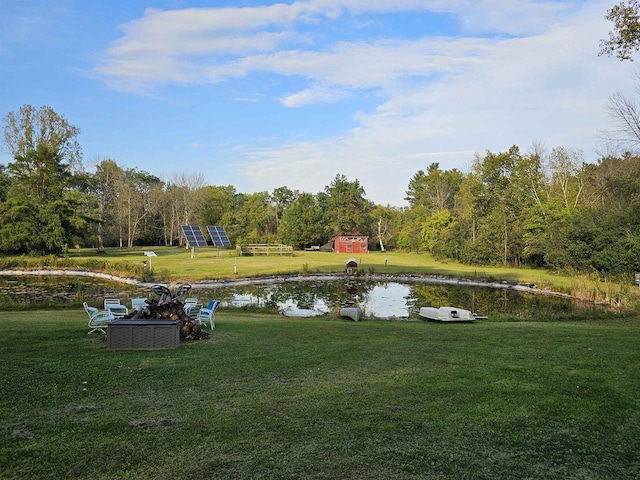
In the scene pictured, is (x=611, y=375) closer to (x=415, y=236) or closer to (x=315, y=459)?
(x=315, y=459)

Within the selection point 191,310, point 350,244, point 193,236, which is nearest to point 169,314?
point 191,310

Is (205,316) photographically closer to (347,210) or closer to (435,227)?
(435,227)

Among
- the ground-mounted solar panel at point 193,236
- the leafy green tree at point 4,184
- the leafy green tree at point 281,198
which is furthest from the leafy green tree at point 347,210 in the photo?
the leafy green tree at point 4,184

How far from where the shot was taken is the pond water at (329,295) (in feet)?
62.0

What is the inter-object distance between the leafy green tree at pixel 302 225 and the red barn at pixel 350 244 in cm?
548

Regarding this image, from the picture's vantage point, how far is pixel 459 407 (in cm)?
462

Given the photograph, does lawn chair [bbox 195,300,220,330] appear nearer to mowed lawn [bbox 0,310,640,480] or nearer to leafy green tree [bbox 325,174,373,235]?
mowed lawn [bbox 0,310,640,480]

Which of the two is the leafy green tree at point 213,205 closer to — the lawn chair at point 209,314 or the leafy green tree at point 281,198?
the leafy green tree at point 281,198

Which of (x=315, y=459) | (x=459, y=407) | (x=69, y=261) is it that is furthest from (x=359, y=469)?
(x=69, y=261)

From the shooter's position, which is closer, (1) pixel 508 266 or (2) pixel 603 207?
(2) pixel 603 207

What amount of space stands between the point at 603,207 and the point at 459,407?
29192mm

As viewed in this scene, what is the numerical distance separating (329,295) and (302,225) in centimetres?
3884

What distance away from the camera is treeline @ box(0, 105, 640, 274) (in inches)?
1166

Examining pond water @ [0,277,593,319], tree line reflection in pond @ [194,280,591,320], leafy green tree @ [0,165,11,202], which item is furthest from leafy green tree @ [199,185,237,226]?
tree line reflection in pond @ [194,280,591,320]
